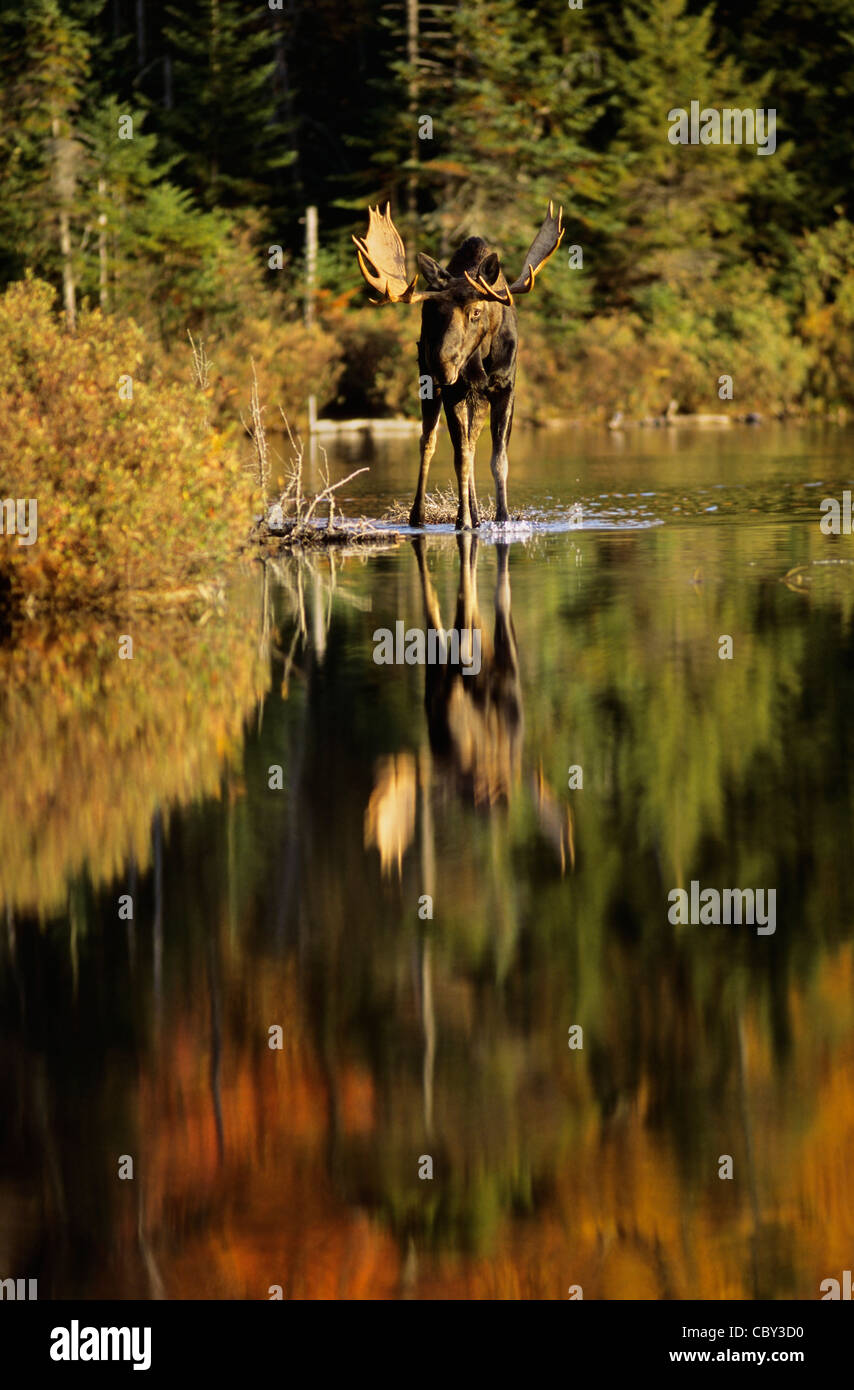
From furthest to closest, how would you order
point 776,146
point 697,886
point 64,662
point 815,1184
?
point 776,146
point 64,662
point 697,886
point 815,1184

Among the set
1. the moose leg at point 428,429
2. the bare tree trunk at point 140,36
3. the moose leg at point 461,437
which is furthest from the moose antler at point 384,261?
the bare tree trunk at point 140,36

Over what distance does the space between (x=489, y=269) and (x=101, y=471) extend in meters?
4.74

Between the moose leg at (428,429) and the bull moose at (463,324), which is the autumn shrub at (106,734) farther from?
the moose leg at (428,429)

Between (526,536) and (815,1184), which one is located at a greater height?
(526,536)

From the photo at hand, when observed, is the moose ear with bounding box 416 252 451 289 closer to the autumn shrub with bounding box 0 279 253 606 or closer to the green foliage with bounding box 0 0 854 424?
the autumn shrub with bounding box 0 279 253 606

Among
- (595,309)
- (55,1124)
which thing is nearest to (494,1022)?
(55,1124)

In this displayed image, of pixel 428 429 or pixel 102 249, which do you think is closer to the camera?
pixel 428 429

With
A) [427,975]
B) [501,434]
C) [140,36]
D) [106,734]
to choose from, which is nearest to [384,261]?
[501,434]

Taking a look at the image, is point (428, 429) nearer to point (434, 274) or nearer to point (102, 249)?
point (434, 274)

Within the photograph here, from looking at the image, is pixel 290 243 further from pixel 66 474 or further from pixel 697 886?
pixel 697 886

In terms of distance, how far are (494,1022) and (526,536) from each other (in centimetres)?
1644

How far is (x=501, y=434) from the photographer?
2130 cm

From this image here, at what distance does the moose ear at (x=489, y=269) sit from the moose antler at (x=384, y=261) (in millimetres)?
682
